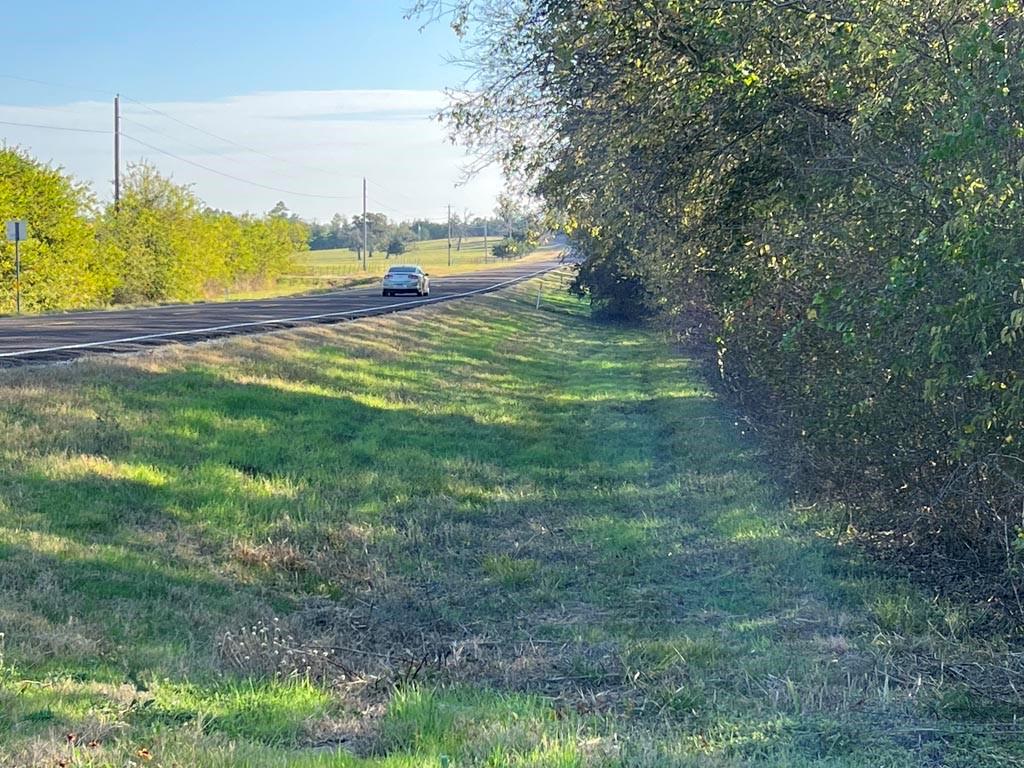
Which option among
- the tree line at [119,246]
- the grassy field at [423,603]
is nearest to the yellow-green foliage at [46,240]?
the tree line at [119,246]

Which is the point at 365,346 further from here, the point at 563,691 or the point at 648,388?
the point at 563,691

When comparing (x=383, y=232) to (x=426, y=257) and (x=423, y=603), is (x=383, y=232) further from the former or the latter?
(x=423, y=603)

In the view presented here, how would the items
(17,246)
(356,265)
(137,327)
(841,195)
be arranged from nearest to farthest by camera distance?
(841,195)
(137,327)
(17,246)
(356,265)

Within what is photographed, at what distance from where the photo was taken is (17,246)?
29.7m

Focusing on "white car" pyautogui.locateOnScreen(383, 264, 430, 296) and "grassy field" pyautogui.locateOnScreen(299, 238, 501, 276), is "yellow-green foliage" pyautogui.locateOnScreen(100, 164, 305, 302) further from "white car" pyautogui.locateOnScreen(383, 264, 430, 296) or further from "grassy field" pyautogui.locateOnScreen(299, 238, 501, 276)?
"grassy field" pyautogui.locateOnScreen(299, 238, 501, 276)

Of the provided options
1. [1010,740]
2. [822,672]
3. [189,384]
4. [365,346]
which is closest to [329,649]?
[822,672]

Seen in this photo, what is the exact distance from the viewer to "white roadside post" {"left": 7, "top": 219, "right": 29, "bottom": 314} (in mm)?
29109

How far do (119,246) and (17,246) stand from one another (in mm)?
12598

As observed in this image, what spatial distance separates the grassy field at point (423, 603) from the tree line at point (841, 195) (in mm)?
961

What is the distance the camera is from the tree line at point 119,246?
108 ft

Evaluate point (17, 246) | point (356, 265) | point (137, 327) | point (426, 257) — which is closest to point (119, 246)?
point (17, 246)

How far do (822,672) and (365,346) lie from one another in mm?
16322

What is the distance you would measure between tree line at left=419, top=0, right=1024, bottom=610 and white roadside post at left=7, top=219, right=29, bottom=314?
911 inches

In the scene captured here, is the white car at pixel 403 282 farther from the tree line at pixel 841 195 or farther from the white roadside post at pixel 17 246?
the tree line at pixel 841 195
